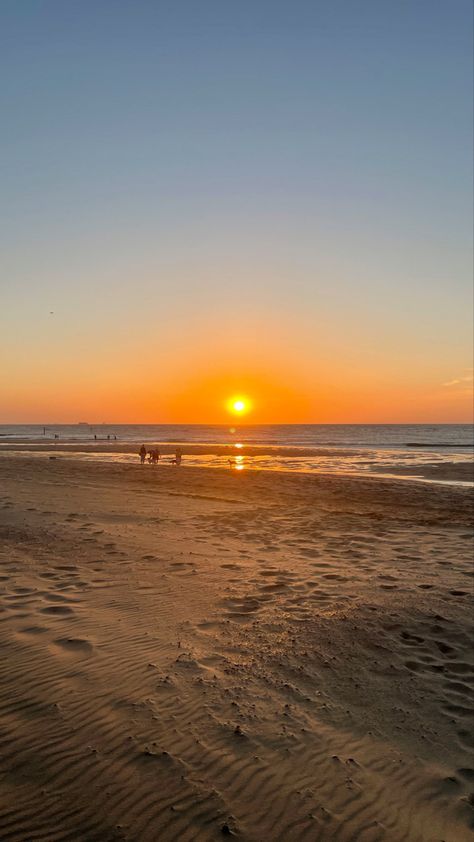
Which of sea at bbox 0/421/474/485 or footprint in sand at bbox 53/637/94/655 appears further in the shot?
sea at bbox 0/421/474/485

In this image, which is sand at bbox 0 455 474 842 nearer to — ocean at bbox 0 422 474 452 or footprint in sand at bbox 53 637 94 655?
footprint in sand at bbox 53 637 94 655

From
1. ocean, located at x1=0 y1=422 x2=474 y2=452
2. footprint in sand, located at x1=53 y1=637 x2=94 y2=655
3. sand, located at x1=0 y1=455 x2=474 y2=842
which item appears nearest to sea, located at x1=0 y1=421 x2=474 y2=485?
ocean, located at x1=0 y1=422 x2=474 y2=452

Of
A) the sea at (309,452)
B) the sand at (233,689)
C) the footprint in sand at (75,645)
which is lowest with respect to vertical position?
the sand at (233,689)

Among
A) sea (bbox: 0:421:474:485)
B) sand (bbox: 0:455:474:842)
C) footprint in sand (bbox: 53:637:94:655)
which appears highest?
sea (bbox: 0:421:474:485)

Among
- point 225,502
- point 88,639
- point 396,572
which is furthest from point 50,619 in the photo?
point 225,502

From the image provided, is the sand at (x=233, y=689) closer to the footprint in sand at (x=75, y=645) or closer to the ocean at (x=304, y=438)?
the footprint in sand at (x=75, y=645)

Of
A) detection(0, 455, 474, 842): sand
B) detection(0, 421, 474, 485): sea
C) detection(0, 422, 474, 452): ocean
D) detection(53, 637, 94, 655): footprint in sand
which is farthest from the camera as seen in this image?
detection(0, 422, 474, 452): ocean

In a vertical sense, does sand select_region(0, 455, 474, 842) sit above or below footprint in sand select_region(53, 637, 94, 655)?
below

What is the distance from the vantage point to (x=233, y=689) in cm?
509

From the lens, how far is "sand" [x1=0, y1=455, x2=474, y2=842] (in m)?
3.59

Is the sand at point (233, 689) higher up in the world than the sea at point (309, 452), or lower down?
lower down

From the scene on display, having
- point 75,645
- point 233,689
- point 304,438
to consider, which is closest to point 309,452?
point 304,438

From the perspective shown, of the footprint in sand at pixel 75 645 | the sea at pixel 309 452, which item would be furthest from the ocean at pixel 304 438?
the footprint in sand at pixel 75 645

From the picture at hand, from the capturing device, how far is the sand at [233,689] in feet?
11.8
